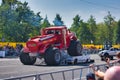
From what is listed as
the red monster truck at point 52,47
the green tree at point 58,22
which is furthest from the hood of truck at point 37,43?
the green tree at point 58,22

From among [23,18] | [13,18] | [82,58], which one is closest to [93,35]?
[23,18]

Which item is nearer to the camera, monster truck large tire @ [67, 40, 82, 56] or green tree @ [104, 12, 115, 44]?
monster truck large tire @ [67, 40, 82, 56]

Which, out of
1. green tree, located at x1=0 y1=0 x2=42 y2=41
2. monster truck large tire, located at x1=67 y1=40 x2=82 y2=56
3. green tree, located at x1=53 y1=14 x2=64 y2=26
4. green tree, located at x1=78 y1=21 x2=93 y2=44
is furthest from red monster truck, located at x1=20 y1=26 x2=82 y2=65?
green tree, located at x1=78 y1=21 x2=93 y2=44

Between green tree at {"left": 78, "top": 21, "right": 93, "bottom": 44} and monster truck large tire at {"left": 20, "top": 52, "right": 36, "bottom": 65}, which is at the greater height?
green tree at {"left": 78, "top": 21, "right": 93, "bottom": 44}

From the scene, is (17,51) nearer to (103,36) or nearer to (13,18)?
(13,18)

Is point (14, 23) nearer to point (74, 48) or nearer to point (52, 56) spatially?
point (74, 48)

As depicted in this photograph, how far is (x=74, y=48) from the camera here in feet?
92.5

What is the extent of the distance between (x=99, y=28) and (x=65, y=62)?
296 feet

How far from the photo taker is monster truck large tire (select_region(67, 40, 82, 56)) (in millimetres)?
28094

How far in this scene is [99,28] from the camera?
386ft

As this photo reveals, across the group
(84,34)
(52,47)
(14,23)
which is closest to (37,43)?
(52,47)

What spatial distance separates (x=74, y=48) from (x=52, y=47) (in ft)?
6.49

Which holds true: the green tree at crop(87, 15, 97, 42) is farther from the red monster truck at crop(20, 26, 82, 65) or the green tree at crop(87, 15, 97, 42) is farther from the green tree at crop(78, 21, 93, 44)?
the red monster truck at crop(20, 26, 82, 65)

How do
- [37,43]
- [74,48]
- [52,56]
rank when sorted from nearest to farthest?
[52,56] < [37,43] < [74,48]
